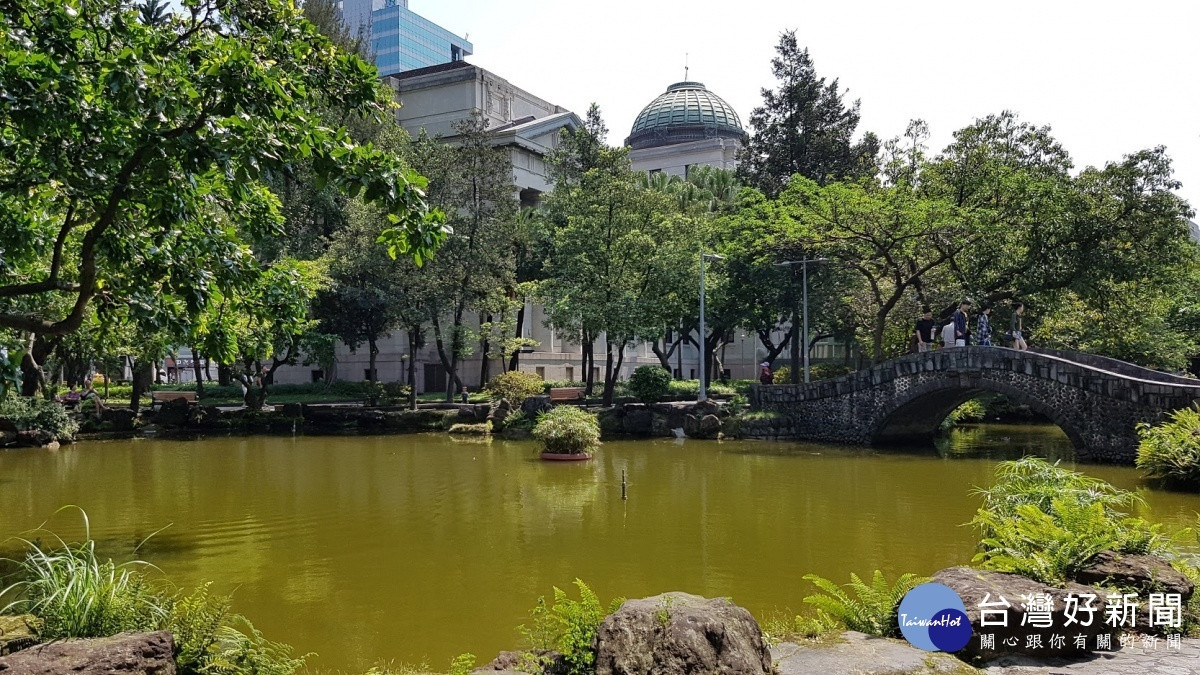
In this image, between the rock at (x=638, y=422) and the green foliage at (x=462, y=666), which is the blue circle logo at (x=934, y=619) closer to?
the green foliage at (x=462, y=666)

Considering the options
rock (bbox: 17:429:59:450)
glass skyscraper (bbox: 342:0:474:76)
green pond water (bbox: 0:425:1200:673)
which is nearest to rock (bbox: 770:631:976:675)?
green pond water (bbox: 0:425:1200:673)

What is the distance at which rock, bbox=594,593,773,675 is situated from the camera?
463 centimetres

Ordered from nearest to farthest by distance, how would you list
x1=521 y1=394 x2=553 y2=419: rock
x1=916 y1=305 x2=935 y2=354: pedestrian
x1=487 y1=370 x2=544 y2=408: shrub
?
x1=916 y1=305 x2=935 y2=354: pedestrian, x1=521 y1=394 x2=553 y2=419: rock, x1=487 y1=370 x2=544 y2=408: shrub

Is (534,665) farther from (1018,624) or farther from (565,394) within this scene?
(565,394)

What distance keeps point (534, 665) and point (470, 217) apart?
29886 mm

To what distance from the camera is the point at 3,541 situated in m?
12.5

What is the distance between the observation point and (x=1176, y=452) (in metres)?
16.1

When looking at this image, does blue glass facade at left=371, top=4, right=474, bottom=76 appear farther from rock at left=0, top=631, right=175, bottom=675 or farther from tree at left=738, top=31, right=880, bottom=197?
rock at left=0, top=631, right=175, bottom=675

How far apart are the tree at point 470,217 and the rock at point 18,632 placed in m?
27.7

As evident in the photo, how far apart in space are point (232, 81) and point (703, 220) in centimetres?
2938

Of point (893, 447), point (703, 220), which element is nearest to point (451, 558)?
point (893, 447)

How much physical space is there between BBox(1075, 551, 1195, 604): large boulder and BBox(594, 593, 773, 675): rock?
10.6 feet

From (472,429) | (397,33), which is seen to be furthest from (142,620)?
(397,33)

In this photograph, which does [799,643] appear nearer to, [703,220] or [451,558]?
[451,558]
